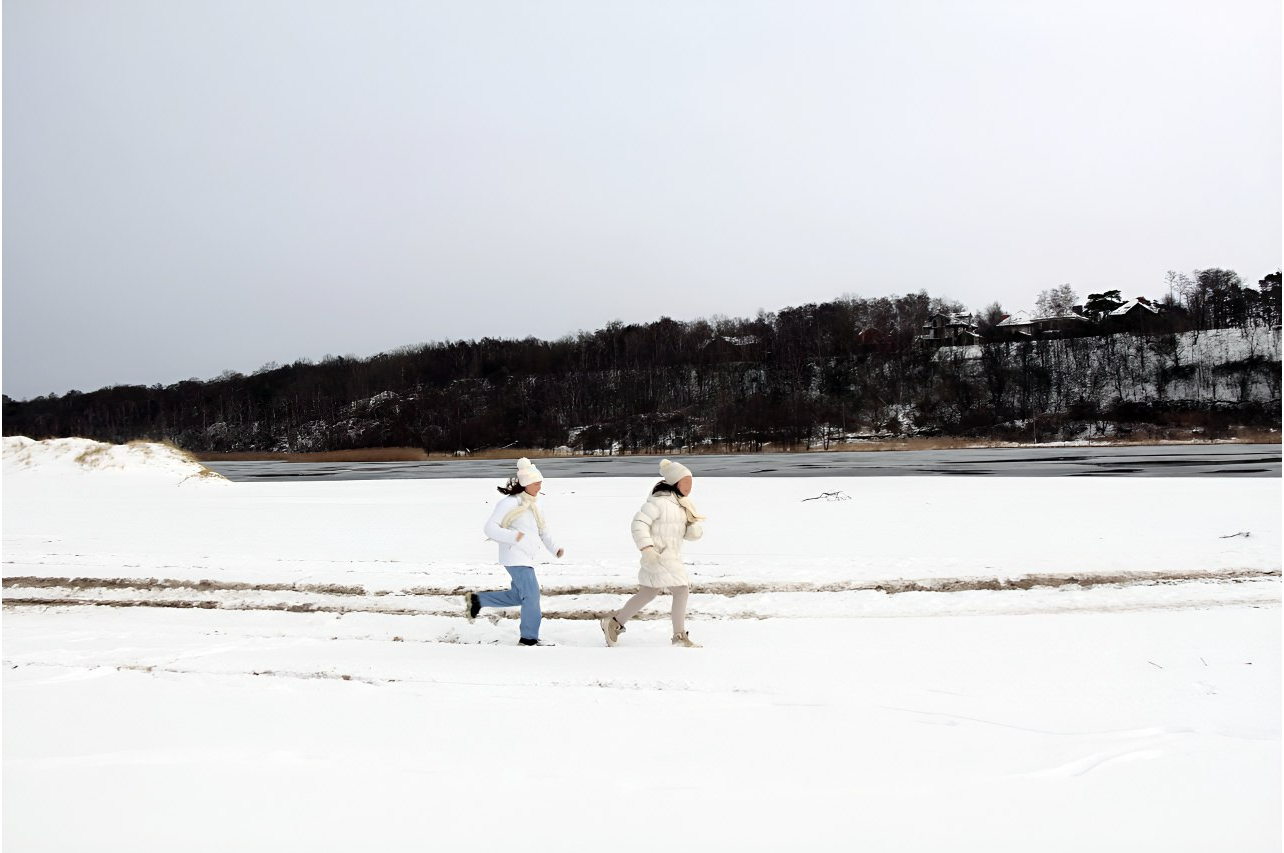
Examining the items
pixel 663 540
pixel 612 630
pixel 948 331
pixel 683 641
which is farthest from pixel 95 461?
pixel 948 331

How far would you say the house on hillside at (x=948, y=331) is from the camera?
316ft

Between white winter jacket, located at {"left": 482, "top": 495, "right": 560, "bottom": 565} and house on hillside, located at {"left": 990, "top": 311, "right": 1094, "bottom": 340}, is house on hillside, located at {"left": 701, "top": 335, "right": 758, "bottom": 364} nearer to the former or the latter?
house on hillside, located at {"left": 990, "top": 311, "right": 1094, "bottom": 340}

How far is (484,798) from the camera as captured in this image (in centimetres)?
373

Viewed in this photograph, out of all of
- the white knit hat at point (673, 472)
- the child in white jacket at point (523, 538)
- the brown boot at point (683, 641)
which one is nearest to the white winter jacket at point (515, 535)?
the child in white jacket at point (523, 538)

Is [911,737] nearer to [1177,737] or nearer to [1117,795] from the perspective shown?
[1117,795]

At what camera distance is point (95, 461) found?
2719cm

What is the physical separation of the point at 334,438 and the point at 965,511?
102 m

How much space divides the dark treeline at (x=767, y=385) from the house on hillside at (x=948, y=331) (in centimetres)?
37

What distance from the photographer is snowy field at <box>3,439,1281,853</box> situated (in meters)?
3.52

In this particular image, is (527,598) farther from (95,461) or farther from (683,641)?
(95,461)

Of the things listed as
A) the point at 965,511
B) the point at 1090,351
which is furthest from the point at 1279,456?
the point at 1090,351

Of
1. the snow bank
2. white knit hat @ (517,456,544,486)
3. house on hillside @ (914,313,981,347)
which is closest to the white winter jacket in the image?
white knit hat @ (517,456,544,486)

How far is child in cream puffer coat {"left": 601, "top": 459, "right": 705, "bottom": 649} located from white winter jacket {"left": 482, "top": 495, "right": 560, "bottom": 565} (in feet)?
2.66

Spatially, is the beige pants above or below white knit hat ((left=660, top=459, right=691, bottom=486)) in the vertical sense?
below
